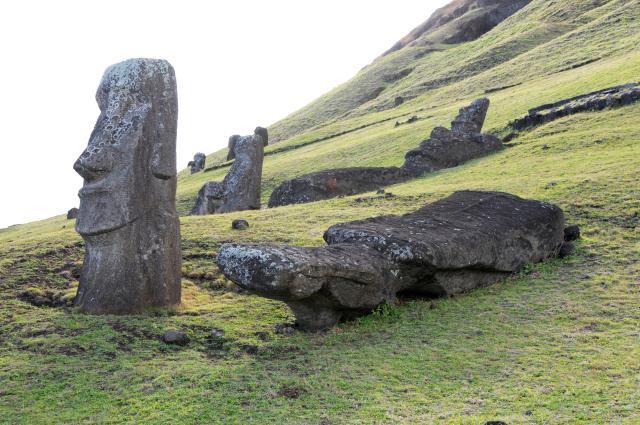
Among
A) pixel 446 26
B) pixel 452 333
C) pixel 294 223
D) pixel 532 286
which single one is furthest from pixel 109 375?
pixel 446 26

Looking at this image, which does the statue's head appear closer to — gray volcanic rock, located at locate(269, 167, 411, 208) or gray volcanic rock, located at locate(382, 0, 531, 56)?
gray volcanic rock, located at locate(269, 167, 411, 208)

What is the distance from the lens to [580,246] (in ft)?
58.1

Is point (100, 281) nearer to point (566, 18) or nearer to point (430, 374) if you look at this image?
point (430, 374)

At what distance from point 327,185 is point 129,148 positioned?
55.9 ft

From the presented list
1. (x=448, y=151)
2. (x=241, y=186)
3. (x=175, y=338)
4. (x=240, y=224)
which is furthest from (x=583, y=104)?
(x=175, y=338)

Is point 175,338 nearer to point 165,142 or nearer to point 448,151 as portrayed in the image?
point 165,142

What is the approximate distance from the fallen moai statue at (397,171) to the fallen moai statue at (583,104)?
258 centimetres

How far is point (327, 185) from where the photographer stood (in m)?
31.4

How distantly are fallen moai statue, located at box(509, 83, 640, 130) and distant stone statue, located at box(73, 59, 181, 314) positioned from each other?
2442 cm

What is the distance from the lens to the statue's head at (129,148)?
1466 cm

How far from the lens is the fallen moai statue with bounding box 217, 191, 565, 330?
12.1m

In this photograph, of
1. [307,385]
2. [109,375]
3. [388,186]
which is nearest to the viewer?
[307,385]

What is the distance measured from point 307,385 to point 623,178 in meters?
14.9

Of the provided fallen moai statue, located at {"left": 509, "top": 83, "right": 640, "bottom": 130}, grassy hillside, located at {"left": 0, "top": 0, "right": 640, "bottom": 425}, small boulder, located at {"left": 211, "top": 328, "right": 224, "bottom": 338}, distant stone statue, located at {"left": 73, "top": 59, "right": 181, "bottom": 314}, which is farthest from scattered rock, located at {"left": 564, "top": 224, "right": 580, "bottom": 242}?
fallen moai statue, located at {"left": 509, "top": 83, "right": 640, "bottom": 130}
